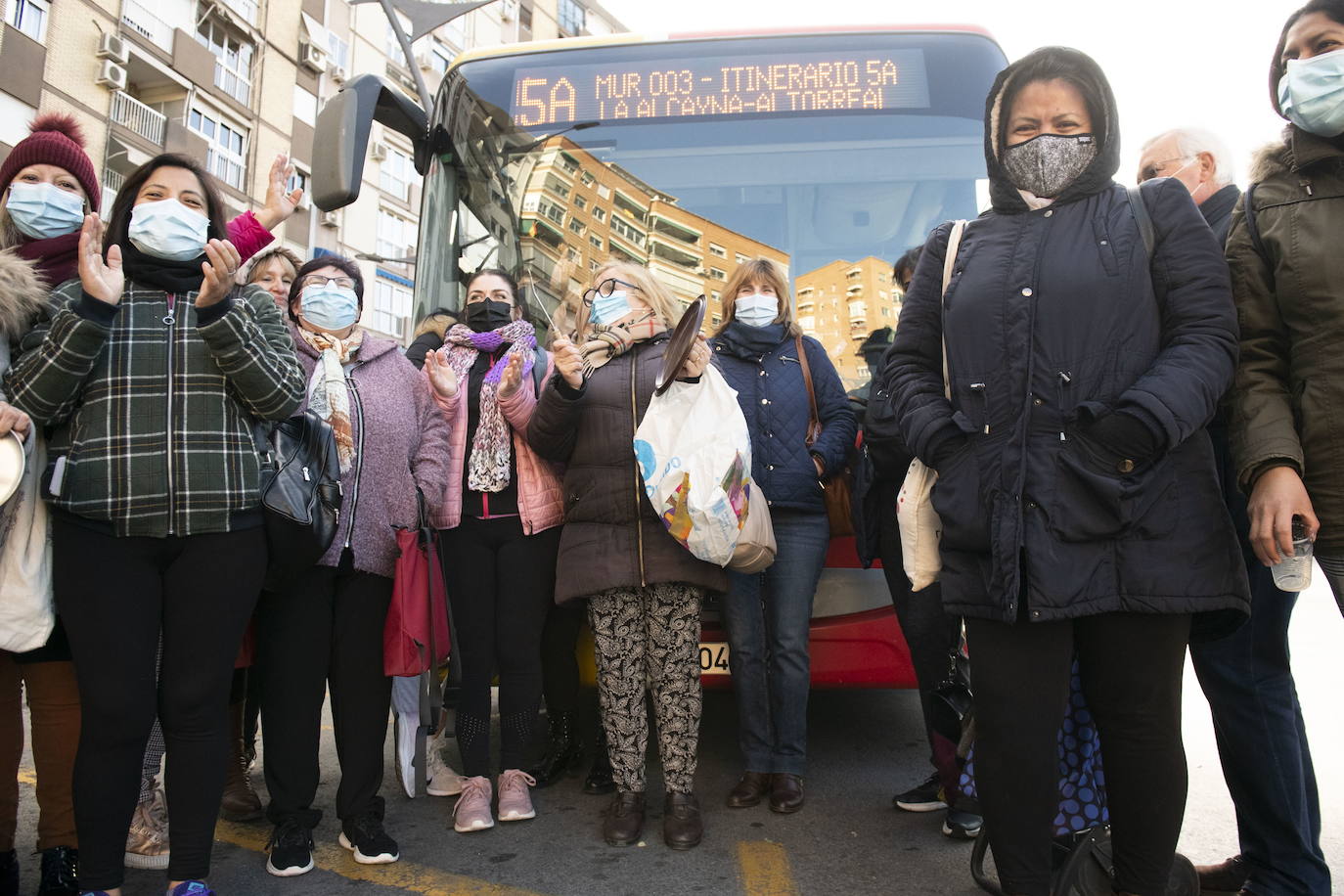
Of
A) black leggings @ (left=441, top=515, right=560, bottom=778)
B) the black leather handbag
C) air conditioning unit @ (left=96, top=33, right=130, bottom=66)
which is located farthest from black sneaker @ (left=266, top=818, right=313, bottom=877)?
air conditioning unit @ (left=96, top=33, right=130, bottom=66)

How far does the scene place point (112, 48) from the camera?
60.7ft

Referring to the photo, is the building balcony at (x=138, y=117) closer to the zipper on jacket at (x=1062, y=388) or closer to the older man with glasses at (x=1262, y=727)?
the zipper on jacket at (x=1062, y=388)

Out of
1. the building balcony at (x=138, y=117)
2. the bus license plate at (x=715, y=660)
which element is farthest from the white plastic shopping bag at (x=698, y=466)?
the building balcony at (x=138, y=117)

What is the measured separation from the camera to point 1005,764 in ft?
6.86

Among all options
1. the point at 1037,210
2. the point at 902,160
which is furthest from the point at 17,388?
the point at 902,160

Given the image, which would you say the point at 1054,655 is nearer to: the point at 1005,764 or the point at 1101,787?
the point at 1005,764

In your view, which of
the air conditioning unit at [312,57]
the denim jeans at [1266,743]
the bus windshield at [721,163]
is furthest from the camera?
the air conditioning unit at [312,57]

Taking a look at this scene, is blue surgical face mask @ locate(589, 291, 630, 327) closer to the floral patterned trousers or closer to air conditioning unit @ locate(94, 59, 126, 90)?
the floral patterned trousers

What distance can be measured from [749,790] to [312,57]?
25.8m

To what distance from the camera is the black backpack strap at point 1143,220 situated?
6.92ft

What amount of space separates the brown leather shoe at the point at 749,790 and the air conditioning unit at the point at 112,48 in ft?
67.3

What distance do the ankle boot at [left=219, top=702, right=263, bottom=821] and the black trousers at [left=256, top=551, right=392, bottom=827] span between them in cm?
47

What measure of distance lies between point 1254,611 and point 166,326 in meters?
2.85

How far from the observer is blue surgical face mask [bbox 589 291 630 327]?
341cm
